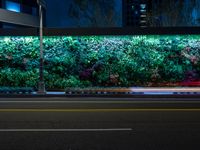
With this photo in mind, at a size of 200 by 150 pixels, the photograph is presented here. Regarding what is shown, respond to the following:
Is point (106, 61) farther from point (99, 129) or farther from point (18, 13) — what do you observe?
point (18, 13)

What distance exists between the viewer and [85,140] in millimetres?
9297

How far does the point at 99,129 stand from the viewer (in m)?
10.7

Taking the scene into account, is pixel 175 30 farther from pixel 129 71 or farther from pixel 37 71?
pixel 37 71

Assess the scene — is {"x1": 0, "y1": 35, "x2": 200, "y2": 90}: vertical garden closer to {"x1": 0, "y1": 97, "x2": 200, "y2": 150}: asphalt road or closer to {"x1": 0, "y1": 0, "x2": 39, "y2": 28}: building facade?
{"x1": 0, "y1": 97, "x2": 200, "y2": 150}: asphalt road

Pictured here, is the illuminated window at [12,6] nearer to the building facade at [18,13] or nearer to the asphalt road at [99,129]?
the building facade at [18,13]

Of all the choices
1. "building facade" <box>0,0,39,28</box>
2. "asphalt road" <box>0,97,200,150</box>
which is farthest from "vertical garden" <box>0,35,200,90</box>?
"building facade" <box>0,0,39,28</box>

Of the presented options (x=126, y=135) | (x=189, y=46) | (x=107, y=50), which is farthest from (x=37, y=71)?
(x=126, y=135)

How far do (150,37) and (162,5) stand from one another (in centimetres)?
1475

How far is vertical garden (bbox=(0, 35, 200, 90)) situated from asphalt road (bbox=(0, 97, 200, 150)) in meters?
13.1

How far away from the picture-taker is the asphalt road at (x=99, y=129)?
8828mm

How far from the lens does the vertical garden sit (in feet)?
91.0

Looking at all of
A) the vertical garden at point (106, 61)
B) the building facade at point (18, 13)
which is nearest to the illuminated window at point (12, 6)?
the building facade at point (18, 13)

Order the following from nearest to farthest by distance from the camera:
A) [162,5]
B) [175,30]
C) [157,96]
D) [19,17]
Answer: [157,96] → [175,30] → [162,5] → [19,17]

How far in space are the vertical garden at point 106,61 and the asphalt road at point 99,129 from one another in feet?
43.0
